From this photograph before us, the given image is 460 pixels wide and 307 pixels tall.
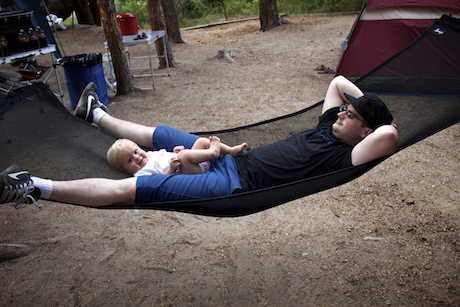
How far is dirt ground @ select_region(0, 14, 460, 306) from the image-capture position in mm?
1602

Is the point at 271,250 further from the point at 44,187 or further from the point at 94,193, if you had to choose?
the point at 44,187

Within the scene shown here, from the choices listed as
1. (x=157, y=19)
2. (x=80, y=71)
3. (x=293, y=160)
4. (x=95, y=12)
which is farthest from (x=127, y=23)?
(x=95, y=12)

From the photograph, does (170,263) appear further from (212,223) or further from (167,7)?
(167,7)

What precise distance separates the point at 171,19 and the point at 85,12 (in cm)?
363

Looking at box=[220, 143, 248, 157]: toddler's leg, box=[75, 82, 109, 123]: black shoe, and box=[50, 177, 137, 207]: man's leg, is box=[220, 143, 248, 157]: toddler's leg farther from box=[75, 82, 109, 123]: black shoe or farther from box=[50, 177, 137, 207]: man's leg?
box=[75, 82, 109, 123]: black shoe

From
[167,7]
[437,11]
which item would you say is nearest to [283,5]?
[167,7]

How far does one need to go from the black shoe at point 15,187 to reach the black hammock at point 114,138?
21cm

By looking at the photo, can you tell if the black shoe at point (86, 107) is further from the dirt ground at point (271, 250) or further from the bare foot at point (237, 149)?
the bare foot at point (237, 149)

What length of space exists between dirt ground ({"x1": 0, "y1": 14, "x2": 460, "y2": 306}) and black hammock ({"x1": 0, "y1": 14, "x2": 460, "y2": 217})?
516mm

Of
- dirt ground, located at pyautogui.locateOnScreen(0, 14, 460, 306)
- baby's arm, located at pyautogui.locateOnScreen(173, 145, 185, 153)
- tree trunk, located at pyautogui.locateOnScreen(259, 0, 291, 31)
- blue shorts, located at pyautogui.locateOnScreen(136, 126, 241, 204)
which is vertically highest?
tree trunk, located at pyautogui.locateOnScreen(259, 0, 291, 31)

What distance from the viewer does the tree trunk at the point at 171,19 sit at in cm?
628

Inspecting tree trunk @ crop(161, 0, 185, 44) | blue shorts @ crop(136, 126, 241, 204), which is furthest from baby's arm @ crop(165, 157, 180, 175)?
tree trunk @ crop(161, 0, 185, 44)

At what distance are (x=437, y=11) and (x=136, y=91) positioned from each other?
147 inches

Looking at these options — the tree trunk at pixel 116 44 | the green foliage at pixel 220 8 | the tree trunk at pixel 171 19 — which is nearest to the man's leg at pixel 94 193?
the tree trunk at pixel 116 44
